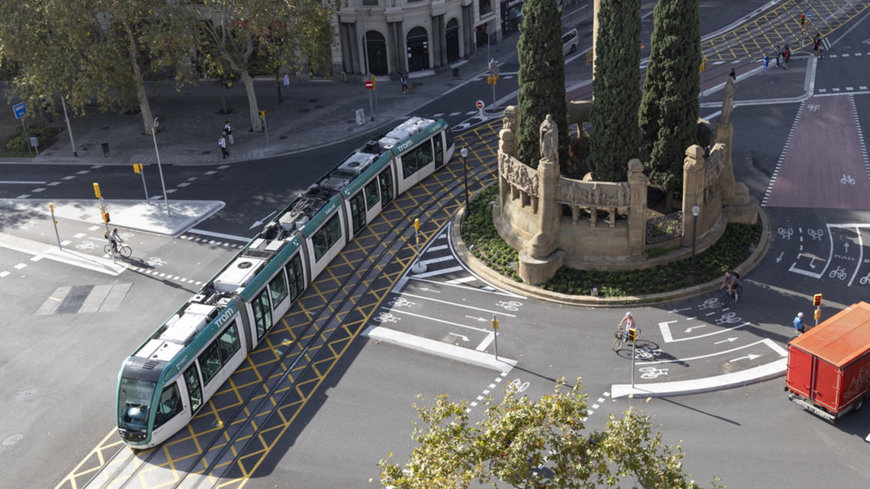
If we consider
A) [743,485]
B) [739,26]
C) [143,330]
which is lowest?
[743,485]

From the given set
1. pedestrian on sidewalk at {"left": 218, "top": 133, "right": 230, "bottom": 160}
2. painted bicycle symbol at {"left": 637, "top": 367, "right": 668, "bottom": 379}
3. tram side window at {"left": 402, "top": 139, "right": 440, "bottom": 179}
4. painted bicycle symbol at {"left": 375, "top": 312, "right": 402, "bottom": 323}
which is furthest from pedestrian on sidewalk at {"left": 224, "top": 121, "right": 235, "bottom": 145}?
painted bicycle symbol at {"left": 637, "top": 367, "right": 668, "bottom": 379}

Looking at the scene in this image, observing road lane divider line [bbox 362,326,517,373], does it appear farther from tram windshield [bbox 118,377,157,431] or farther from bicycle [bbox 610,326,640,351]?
tram windshield [bbox 118,377,157,431]

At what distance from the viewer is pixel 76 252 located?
51281 mm

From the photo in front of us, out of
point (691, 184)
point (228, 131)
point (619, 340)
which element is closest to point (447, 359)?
point (619, 340)

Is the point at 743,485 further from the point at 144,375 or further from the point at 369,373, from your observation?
the point at 144,375

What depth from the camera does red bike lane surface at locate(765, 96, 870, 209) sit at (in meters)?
51.8

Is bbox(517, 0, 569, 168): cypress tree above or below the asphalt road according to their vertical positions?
above

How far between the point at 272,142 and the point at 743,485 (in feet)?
147

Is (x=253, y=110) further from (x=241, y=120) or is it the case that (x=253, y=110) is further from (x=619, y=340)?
(x=619, y=340)

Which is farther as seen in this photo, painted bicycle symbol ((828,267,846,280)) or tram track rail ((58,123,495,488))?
painted bicycle symbol ((828,267,846,280))

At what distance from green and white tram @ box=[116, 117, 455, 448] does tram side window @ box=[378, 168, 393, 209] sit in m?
0.07

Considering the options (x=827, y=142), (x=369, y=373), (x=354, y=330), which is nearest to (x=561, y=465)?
(x=369, y=373)

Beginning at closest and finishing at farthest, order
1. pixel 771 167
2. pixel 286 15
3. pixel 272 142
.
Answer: pixel 771 167
pixel 286 15
pixel 272 142

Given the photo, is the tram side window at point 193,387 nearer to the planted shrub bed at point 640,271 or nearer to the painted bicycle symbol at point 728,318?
the planted shrub bed at point 640,271
